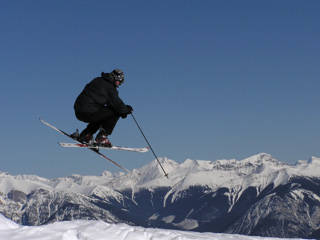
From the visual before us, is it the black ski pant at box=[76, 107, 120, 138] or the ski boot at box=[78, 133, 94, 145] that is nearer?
the black ski pant at box=[76, 107, 120, 138]

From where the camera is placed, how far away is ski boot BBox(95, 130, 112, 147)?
19766 millimetres

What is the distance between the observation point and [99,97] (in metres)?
17.9

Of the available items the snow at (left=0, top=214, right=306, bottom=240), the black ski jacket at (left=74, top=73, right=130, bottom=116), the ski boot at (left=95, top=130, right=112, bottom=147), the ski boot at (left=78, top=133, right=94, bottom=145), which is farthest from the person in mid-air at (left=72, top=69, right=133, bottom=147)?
the snow at (left=0, top=214, right=306, bottom=240)

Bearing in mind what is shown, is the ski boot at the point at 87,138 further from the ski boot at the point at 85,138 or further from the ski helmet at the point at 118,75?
the ski helmet at the point at 118,75

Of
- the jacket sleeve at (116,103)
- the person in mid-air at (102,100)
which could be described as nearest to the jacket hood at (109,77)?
the person in mid-air at (102,100)

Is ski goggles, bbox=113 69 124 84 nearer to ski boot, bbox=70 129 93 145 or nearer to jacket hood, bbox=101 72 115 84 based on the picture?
jacket hood, bbox=101 72 115 84

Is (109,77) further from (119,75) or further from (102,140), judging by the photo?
(102,140)

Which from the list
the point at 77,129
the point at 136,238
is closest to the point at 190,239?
the point at 136,238

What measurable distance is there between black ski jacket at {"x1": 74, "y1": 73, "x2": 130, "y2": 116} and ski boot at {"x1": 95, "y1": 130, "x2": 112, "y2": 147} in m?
1.91

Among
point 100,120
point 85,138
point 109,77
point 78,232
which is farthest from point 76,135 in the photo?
point 78,232

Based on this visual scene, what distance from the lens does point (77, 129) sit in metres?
20.5

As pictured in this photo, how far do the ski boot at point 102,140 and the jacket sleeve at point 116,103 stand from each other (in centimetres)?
198

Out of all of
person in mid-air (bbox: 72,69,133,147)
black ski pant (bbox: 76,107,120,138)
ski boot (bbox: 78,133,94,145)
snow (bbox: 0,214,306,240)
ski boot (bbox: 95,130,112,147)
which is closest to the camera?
snow (bbox: 0,214,306,240)

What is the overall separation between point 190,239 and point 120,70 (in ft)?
21.1
